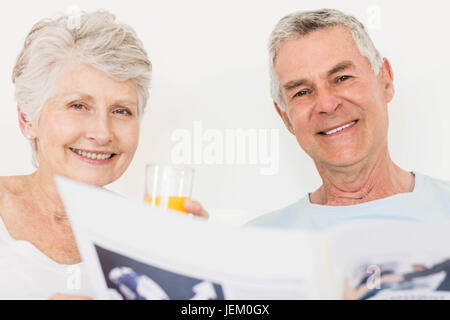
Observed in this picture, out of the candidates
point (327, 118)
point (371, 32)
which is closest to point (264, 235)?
point (327, 118)

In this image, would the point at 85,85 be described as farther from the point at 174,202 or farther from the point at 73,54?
the point at 174,202

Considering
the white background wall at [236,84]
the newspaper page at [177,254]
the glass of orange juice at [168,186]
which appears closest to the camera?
the newspaper page at [177,254]

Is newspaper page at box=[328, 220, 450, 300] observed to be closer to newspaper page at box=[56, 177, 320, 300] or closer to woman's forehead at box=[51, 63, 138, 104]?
newspaper page at box=[56, 177, 320, 300]

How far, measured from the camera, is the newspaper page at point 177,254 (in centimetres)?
60

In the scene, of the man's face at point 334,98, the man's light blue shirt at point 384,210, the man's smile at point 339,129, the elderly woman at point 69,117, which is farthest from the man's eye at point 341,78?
the elderly woman at point 69,117

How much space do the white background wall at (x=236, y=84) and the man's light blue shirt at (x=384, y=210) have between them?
0.27 meters

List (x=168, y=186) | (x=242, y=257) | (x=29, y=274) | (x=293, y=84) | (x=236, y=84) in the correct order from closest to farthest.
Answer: (x=242, y=257)
(x=168, y=186)
(x=29, y=274)
(x=293, y=84)
(x=236, y=84)

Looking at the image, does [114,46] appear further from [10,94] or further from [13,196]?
[10,94]

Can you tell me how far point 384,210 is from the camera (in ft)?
4.15

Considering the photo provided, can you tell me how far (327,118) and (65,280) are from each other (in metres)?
0.78

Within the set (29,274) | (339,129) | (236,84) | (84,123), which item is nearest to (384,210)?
(339,129)

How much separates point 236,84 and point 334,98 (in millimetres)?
479

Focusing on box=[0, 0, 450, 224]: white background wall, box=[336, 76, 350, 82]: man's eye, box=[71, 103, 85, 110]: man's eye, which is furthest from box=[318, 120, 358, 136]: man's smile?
box=[71, 103, 85, 110]: man's eye

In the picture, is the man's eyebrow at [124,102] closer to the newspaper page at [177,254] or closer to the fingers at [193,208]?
the fingers at [193,208]
